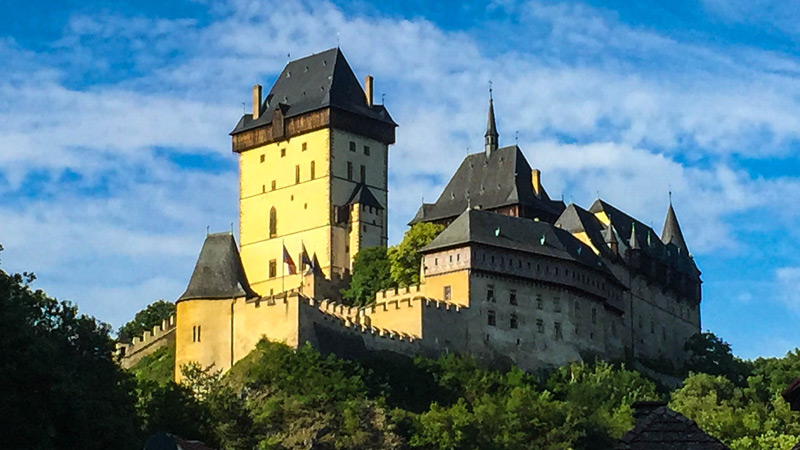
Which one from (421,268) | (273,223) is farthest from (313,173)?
(421,268)

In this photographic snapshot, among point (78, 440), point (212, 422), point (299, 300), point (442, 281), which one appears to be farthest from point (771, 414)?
point (78, 440)

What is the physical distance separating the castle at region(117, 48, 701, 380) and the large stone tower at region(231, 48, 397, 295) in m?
0.08

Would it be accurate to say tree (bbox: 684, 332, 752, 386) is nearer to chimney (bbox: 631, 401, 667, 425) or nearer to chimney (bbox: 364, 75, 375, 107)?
chimney (bbox: 364, 75, 375, 107)

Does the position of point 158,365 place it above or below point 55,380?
above

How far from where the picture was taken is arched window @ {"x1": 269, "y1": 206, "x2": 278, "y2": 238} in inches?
3733

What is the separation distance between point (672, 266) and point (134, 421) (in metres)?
53.0

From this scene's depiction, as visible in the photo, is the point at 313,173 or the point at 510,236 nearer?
the point at 510,236

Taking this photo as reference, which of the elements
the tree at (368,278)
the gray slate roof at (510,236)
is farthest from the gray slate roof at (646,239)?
the tree at (368,278)

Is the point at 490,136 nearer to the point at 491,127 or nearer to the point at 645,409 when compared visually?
the point at 491,127

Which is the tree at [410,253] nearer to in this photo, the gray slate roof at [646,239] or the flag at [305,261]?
the flag at [305,261]

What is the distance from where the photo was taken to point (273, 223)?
95.1 metres

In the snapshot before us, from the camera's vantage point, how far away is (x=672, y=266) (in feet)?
332

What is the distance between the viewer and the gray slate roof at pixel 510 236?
82.6 m

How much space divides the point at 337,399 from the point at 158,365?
16031mm
